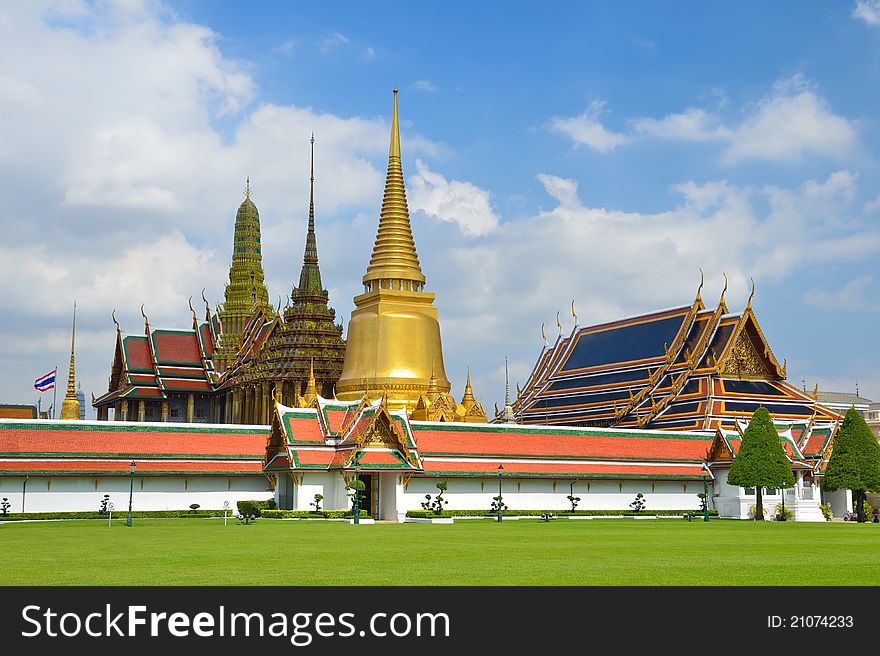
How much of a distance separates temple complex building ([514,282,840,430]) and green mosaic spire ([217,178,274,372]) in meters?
30.8

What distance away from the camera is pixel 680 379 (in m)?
60.5

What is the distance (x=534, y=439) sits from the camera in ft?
162

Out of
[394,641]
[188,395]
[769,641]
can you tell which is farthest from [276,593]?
[188,395]

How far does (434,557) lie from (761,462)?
27.5 m

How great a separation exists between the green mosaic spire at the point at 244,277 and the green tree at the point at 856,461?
52.1 m

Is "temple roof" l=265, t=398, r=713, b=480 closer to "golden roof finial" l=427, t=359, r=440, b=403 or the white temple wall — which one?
the white temple wall

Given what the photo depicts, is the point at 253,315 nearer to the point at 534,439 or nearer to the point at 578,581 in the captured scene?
the point at 534,439

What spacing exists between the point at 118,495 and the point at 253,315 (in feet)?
140

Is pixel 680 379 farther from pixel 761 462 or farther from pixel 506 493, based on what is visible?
pixel 506 493

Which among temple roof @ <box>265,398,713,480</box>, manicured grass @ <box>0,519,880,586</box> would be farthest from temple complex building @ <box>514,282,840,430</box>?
manicured grass @ <box>0,519,880,586</box>

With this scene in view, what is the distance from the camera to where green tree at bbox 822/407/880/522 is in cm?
4550

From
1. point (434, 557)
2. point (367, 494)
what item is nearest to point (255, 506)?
point (367, 494)

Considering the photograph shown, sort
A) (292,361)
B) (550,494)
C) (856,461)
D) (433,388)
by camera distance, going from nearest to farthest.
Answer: (856,461), (550,494), (433,388), (292,361)

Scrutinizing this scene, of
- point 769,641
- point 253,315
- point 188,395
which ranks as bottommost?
point 769,641
